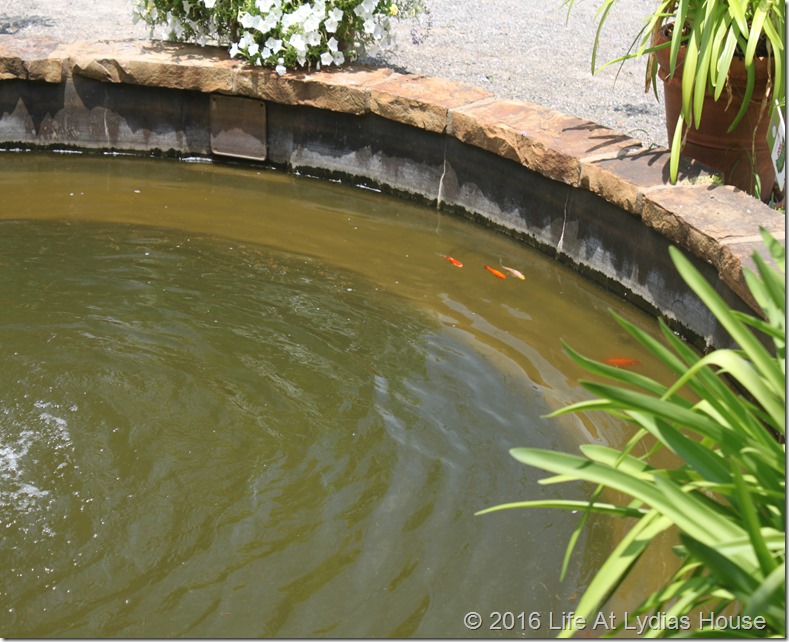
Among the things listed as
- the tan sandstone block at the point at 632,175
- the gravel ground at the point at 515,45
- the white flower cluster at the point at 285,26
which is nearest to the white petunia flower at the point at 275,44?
the white flower cluster at the point at 285,26

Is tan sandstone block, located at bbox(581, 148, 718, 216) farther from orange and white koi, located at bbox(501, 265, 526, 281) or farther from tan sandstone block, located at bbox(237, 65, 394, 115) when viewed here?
tan sandstone block, located at bbox(237, 65, 394, 115)

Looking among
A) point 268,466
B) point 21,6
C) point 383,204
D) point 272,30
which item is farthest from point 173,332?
point 21,6

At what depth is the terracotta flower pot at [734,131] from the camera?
4344 mm

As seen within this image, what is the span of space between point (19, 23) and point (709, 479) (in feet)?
21.7

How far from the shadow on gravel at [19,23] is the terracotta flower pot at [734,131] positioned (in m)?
4.48

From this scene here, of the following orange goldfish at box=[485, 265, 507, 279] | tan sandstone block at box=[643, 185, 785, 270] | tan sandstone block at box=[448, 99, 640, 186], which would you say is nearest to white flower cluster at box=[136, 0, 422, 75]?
tan sandstone block at box=[448, 99, 640, 186]

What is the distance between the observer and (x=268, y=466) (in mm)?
3123

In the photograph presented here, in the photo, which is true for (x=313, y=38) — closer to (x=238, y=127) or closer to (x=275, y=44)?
(x=275, y=44)

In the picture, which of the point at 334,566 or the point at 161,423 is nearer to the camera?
the point at 334,566

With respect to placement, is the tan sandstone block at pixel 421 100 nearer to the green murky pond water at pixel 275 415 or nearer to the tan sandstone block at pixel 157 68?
the green murky pond water at pixel 275 415

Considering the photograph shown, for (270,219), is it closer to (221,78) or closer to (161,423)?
(221,78)

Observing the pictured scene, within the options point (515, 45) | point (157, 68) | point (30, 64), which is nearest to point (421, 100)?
point (157, 68)

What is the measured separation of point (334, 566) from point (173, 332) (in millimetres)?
1448

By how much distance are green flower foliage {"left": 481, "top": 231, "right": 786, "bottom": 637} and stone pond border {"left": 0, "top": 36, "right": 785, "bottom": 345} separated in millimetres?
1667
